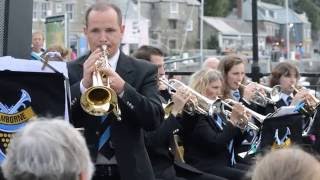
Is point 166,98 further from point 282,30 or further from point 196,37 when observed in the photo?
point 282,30

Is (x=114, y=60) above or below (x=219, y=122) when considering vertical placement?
above

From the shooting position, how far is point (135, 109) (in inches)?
146

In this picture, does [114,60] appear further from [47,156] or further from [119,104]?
[47,156]

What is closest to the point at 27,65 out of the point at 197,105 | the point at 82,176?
the point at 82,176

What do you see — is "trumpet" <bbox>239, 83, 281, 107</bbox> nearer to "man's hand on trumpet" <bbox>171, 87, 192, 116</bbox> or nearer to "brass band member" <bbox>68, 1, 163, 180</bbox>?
"man's hand on trumpet" <bbox>171, 87, 192, 116</bbox>

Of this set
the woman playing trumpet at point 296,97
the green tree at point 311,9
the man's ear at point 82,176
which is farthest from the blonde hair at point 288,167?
the green tree at point 311,9

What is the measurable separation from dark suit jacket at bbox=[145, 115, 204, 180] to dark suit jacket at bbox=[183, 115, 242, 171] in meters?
0.40

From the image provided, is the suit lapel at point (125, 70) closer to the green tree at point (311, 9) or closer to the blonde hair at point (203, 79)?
the blonde hair at point (203, 79)

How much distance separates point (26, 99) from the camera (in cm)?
368

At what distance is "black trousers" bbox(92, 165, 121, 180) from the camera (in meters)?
3.92

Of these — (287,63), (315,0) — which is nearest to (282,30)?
(315,0)

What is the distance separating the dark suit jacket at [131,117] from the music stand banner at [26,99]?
0.47ft

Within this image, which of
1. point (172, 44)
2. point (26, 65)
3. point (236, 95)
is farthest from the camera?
point (172, 44)

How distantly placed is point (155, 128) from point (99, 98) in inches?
17.9
